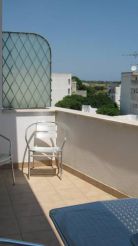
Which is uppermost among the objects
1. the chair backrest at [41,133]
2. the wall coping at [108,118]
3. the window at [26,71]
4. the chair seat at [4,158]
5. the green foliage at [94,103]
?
the window at [26,71]

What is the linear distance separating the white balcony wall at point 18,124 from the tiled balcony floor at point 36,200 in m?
0.33

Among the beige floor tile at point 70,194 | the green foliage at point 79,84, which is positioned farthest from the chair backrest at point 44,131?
the green foliage at point 79,84

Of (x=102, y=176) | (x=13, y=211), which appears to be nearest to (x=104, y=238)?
(x=13, y=211)

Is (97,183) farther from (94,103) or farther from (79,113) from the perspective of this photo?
(94,103)

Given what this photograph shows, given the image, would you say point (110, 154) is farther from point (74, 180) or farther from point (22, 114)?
point (22, 114)

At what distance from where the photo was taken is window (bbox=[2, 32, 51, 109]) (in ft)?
16.0

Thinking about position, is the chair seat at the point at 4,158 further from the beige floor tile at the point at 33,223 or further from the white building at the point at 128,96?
the white building at the point at 128,96

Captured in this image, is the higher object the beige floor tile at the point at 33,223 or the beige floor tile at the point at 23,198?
the beige floor tile at the point at 23,198

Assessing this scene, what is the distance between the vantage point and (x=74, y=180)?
4484 mm

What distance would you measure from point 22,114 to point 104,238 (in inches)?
143

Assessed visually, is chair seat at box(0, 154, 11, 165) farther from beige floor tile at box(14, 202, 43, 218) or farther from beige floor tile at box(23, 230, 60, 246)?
beige floor tile at box(23, 230, 60, 246)

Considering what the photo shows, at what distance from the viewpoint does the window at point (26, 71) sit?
4.89 m

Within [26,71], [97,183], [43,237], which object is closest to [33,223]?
[43,237]

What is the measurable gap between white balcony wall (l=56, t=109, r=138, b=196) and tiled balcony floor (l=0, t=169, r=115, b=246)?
203mm
